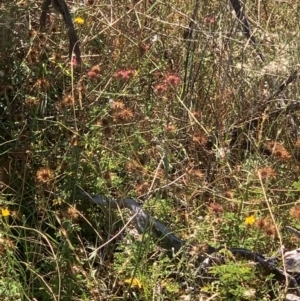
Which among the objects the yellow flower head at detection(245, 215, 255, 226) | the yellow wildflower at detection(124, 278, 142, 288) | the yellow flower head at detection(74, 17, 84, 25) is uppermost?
the yellow flower head at detection(74, 17, 84, 25)

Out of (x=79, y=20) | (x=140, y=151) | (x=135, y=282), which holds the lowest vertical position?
(x=135, y=282)

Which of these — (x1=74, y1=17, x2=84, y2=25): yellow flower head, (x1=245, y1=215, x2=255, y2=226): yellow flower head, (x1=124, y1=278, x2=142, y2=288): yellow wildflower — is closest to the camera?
(x1=124, y1=278, x2=142, y2=288): yellow wildflower

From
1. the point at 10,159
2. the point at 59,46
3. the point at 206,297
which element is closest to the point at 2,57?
the point at 59,46

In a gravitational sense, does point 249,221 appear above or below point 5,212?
below

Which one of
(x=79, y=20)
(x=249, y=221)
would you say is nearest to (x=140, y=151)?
(x=249, y=221)

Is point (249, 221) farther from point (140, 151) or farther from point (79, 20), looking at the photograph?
point (79, 20)

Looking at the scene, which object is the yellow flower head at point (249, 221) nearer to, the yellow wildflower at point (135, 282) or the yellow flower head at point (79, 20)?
the yellow wildflower at point (135, 282)

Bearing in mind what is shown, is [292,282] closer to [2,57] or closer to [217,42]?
[217,42]

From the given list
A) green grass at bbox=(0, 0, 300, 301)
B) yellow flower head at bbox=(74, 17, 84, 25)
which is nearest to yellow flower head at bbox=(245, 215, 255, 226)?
green grass at bbox=(0, 0, 300, 301)

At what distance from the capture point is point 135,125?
2.30 m

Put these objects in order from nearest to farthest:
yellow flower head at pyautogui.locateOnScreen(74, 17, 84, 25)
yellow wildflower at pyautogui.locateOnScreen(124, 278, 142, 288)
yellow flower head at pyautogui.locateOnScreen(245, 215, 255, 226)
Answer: yellow wildflower at pyautogui.locateOnScreen(124, 278, 142, 288) < yellow flower head at pyautogui.locateOnScreen(245, 215, 255, 226) < yellow flower head at pyautogui.locateOnScreen(74, 17, 84, 25)

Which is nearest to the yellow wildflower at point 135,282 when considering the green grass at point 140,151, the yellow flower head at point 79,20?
the green grass at point 140,151

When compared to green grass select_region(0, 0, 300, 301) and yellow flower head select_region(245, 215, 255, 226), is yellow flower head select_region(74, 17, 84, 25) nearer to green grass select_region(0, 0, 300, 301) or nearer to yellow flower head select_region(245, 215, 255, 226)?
green grass select_region(0, 0, 300, 301)

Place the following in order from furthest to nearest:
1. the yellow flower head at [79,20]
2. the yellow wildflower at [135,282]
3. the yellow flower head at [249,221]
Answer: the yellow flower head at [79,20]
the yellow flower head at [249,221]
the yellow wildflower at [135,282]
